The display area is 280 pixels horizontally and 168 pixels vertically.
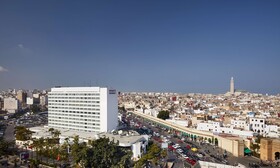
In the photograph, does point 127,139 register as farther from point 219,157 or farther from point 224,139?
point 224,139

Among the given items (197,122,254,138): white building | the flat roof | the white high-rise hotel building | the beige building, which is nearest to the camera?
the beige building

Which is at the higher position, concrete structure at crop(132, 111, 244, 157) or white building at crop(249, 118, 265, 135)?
white building at crop(249, 118, 265, 135)

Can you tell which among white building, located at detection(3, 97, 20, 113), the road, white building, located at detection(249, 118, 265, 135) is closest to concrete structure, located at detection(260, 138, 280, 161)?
the road

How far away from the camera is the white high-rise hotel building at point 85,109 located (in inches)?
1609

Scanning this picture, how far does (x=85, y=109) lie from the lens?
42406 mm

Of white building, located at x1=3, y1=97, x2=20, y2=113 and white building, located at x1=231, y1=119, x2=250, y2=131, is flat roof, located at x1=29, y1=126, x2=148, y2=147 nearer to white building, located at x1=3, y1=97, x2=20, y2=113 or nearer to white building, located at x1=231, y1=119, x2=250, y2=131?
white building, located at x1=231, y1=119, x2=250, y2=131

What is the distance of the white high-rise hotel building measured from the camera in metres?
40.9

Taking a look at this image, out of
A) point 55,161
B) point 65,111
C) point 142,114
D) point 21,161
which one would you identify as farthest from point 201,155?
point 142,114

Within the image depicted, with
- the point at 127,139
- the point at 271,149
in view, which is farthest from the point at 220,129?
the point at 127,139

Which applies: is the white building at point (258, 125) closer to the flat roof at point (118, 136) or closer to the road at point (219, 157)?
the road at point (219, 157)

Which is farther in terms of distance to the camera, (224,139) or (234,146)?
(224,139)

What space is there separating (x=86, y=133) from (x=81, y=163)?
625 inches

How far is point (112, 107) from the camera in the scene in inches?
1663

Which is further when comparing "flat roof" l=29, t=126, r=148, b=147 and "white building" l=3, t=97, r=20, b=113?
"white building" l=3, t=97, r=20, b=113
